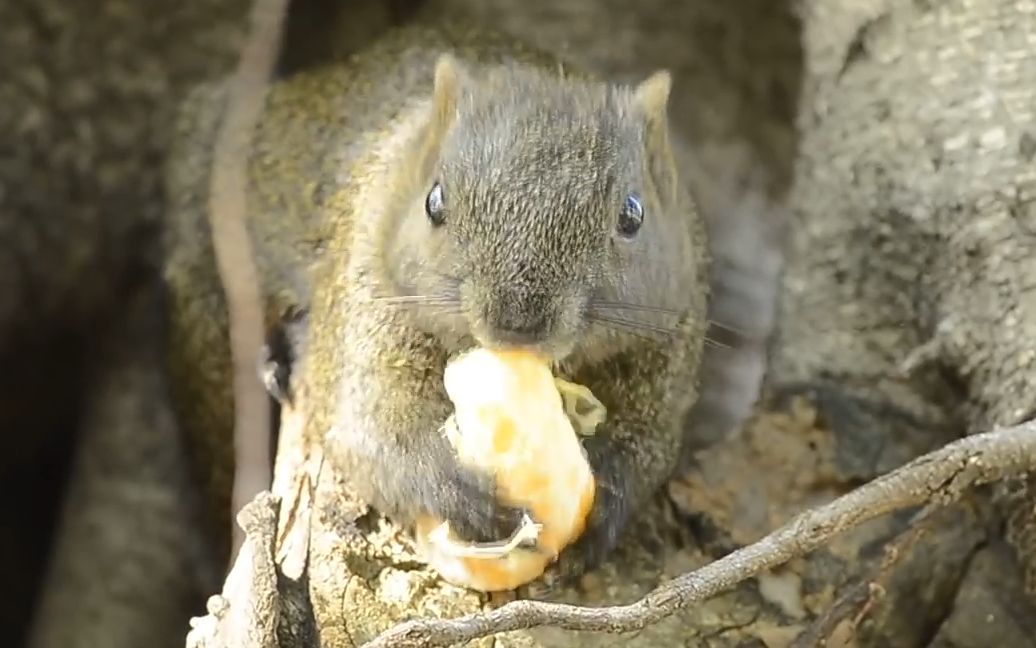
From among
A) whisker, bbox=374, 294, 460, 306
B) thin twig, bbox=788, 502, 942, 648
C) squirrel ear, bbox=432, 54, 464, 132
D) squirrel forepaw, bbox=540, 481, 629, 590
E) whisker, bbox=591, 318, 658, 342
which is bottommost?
thin twig, bbox=788, 502, 942, 648

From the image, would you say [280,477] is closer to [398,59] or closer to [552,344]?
[552,344]

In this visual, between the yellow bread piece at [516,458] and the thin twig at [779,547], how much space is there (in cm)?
9

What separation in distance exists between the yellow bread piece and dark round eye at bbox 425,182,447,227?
0.44 ft

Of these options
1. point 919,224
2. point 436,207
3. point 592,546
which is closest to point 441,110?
point 436,207

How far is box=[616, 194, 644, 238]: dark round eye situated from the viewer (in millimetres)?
1341

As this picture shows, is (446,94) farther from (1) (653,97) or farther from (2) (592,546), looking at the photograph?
(2) (592,546)

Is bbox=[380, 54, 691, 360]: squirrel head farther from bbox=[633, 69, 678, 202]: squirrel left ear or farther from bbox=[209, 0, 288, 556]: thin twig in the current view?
bbox=[209, 0, 288, 556]: thin twig

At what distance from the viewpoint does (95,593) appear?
7.60 feet

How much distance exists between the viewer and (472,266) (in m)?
1.25

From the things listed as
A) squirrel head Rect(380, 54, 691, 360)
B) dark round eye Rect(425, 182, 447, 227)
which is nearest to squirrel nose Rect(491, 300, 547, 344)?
squirrel head Rect(380, 54, 691, 360)

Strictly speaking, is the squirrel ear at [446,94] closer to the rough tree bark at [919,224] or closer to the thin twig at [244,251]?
the thin twig at [244,251]

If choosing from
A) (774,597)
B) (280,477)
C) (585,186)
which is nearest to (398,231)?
(585,186)

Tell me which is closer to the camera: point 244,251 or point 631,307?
point 631,307

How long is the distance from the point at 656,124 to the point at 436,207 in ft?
0.99
